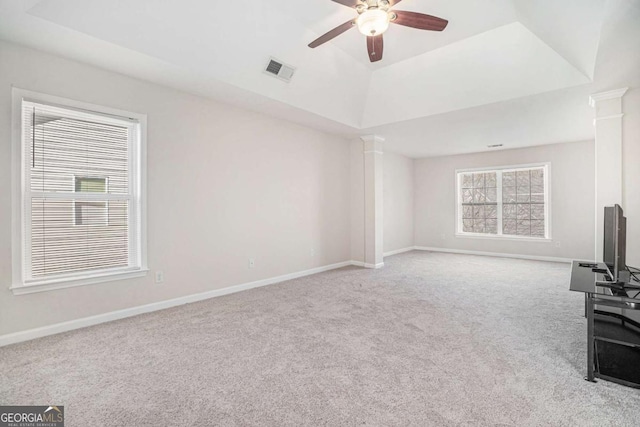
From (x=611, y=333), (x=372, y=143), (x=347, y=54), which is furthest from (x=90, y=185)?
(x=611, y=333)

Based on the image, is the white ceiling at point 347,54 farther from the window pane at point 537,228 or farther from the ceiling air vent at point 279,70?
the window pane at point 537,228

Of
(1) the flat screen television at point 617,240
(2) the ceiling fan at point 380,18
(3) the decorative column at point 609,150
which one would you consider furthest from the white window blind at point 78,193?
(3) the decorative column at point 609,150

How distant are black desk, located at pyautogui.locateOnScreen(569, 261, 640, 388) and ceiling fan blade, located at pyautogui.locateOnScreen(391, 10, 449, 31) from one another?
7.23 ft

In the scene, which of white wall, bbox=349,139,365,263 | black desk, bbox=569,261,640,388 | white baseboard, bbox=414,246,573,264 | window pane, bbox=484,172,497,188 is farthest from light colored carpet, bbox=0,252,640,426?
window pane, bbox=484,172,497,188

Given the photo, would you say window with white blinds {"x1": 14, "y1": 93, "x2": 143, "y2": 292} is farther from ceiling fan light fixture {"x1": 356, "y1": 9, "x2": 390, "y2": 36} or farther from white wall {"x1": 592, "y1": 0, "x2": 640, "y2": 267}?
white wall {"x1": 592, "y1": 0, "x2": 640, "y2": 267}

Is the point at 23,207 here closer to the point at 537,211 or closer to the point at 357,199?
the point at 357,199

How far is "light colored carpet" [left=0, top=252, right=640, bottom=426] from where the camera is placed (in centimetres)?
170

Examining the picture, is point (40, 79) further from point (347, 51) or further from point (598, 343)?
point (598, 343)

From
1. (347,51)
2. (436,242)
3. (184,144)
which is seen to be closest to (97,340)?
(184,144)

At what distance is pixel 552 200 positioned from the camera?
6461 millimetres

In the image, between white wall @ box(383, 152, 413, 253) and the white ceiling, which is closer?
the white ceiling

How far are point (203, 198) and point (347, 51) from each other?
2.57m

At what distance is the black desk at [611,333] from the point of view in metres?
1.95

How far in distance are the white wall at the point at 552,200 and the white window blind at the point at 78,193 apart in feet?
22.5
